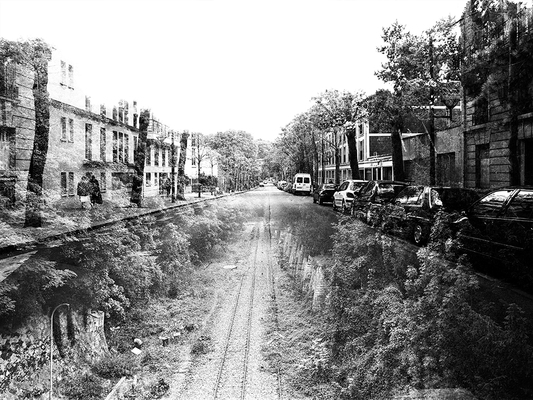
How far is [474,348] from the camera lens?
4.60 metres

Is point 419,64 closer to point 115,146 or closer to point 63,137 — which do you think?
→ point 63,137

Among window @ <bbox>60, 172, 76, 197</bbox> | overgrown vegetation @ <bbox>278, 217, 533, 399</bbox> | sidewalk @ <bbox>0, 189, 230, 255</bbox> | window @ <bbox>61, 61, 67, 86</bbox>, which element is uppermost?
window @ <bbox>61, 61, 67, 86</bbox>

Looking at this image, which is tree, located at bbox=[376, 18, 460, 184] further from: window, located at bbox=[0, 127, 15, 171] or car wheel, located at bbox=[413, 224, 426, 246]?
window, located at bbox=[0, 127, 15, 171]

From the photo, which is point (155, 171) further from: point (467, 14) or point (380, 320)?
point (380, 320)

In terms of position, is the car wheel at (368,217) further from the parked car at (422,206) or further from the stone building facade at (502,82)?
the stone building facade at (502,82)

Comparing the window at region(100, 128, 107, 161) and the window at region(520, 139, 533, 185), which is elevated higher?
the window at region(100, 128, 107, 161)

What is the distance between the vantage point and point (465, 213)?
9281 mm

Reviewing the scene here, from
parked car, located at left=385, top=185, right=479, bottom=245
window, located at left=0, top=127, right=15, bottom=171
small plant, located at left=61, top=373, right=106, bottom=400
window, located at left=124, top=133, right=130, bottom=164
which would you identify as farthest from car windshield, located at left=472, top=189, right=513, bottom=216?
window, located at left=124, top=133, right=130, bottom=164

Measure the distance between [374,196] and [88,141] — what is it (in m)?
15.1

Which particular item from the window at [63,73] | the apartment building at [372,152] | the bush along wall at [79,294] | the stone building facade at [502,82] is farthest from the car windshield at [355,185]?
the apartment building at [372,152]

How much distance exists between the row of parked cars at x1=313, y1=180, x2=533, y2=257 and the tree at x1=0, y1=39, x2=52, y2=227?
9.58 metres

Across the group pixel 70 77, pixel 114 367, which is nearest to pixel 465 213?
pixel 114 367

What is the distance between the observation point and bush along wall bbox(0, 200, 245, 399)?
16.0ft

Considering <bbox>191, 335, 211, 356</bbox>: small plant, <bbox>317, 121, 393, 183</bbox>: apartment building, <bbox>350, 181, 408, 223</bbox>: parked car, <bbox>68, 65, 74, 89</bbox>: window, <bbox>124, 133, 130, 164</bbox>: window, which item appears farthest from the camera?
<bbox>317, 121, 393, 183</bbox>: apartment building
